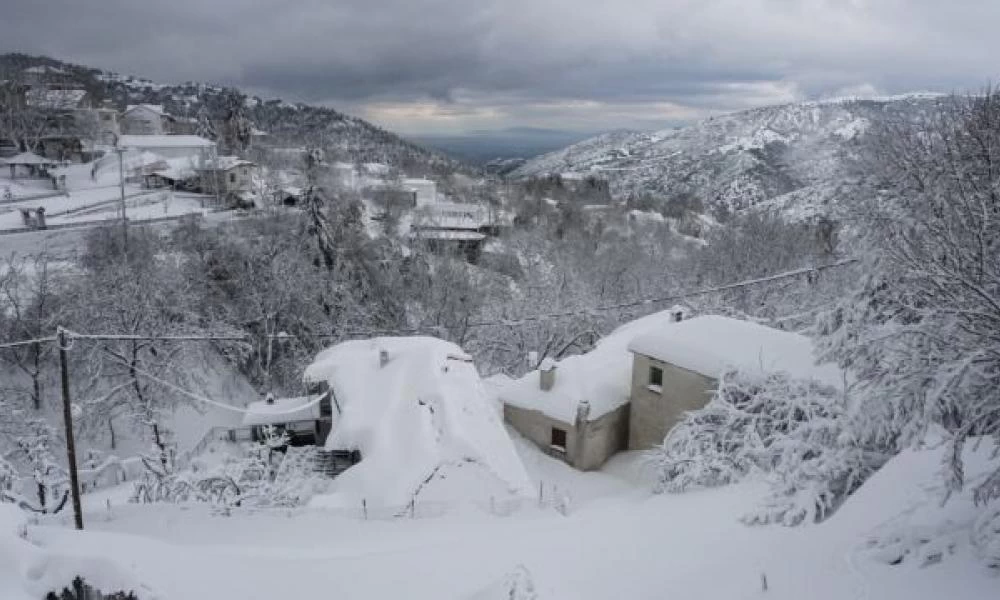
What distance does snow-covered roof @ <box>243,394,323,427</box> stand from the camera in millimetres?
20031

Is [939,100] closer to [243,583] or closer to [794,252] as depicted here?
[243,583]

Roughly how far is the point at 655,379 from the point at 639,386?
56 centimetres

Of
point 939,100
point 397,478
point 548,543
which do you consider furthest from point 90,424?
point 939,100

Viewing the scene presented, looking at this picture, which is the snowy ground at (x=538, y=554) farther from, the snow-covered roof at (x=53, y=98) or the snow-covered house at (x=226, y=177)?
the snow-covered roof at (x=53, y=98)

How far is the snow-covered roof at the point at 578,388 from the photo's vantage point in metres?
20.4

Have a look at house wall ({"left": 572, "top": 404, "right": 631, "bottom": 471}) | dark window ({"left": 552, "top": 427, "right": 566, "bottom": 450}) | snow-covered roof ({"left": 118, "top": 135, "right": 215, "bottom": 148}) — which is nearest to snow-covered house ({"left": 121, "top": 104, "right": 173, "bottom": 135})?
snow-covered roof ({"left": 118, "top": 135, "right": 215, "bottom": 148})

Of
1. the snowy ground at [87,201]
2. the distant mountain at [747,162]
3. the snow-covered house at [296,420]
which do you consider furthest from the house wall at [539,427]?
the distant mountain at [747,162]

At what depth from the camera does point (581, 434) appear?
19.9 m

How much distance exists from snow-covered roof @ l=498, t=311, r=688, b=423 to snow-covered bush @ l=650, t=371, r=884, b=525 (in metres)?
2.66

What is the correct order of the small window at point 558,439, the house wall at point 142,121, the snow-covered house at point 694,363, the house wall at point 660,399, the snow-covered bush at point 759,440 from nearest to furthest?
the snow-covered bush at point 759,440, the snow-covered house at point 694,363, the house wall at point 660,399, the small window at point 558,439, the house wall at point 142,121

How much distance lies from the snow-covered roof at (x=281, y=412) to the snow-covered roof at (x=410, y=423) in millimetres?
1051

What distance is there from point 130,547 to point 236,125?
75344 mm

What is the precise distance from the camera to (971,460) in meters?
9.28

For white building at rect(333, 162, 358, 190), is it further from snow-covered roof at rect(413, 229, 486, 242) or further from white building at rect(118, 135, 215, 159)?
snow-covered roof at rect(413, 229, 486, 242)
